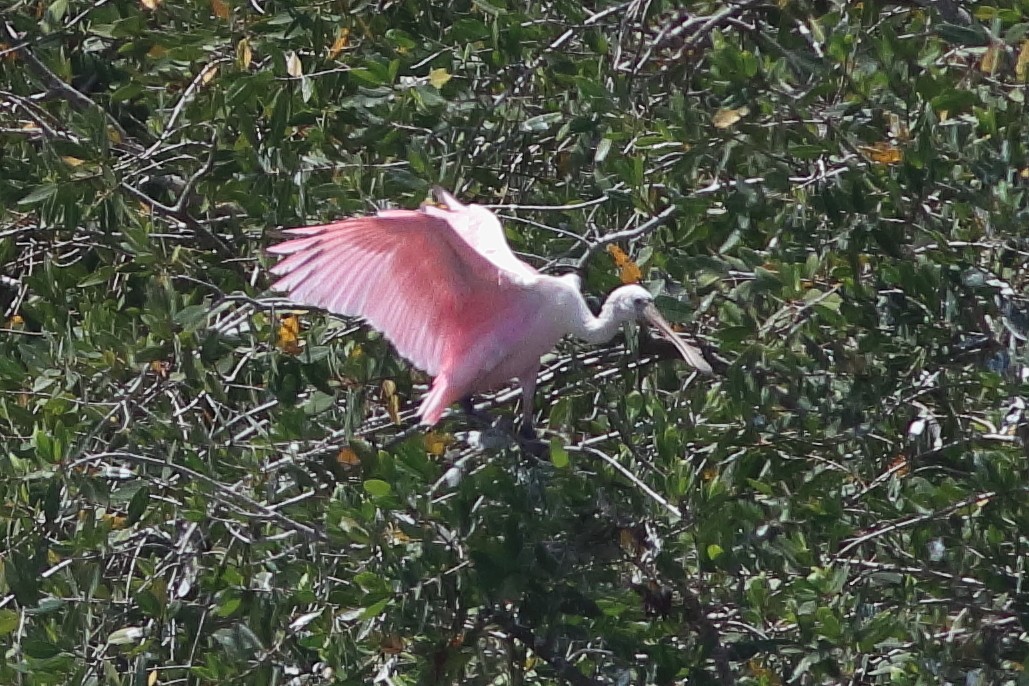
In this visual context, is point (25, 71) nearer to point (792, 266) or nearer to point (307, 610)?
point (307, 610)

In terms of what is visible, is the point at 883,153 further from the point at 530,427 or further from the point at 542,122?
the point at 530,427

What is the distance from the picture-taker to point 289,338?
168 inches

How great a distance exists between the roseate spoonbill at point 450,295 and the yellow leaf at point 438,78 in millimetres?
268

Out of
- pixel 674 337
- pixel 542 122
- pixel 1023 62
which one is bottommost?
pixel 674 337

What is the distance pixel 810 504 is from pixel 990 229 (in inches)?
26.7

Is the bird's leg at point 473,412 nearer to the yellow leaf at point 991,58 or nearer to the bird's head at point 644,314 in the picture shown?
the bird's head at point 644,314

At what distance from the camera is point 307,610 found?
406 centimetres

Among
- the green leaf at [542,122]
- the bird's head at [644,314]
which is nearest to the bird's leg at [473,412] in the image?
the bird's head at [644,314]

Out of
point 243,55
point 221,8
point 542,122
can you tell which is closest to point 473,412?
point 542,122

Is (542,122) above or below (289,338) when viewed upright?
above

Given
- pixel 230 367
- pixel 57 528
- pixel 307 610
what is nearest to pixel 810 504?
pixel 307 610

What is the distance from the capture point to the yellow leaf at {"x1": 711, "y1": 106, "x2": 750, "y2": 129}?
3920mm

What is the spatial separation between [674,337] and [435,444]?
23.9 inches

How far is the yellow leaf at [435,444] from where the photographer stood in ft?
13.6
